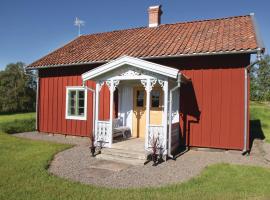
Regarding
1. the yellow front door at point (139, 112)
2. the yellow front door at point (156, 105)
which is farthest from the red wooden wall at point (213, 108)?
the yellow front door at point (139, 112)

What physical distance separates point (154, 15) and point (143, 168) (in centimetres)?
958

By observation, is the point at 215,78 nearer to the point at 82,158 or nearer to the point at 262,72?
the point at 82,158

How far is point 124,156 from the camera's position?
8852 mm

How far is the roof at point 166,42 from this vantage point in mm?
10133

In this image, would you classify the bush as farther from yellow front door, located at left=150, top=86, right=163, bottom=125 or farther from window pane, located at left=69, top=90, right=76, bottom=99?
yellow front door, located at left=150, top=86, right=163, bottom=125

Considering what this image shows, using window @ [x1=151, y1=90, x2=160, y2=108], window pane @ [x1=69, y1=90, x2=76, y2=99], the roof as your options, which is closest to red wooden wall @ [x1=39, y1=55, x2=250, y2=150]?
the roof

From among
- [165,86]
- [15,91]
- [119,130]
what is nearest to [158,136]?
[165,86]

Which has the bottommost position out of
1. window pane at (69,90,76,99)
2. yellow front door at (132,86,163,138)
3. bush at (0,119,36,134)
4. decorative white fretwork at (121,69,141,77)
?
bush at (0,119,36,134)

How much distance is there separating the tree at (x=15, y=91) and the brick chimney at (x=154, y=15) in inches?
1185

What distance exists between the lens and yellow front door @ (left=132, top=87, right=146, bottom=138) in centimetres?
1133

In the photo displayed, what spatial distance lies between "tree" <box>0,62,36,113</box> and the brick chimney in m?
30.1

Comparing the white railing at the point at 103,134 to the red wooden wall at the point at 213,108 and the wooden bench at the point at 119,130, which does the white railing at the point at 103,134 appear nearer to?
the wooden bench at the point at 119,130

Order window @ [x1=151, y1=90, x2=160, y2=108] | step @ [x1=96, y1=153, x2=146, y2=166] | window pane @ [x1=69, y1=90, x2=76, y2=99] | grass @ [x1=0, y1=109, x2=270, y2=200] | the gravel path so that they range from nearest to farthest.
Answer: grass @ [x1=0, y1=109, x2=270, y2=200] < the gravel path < step @ [x1=96, y1=153, x2=146, y2=166] < window @ [x1=151, y1=90, x2=160, y2=108] < window pane @ [x1=69, y1=90, x2=76, y2=99]

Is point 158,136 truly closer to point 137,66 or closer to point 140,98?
point 137,66
